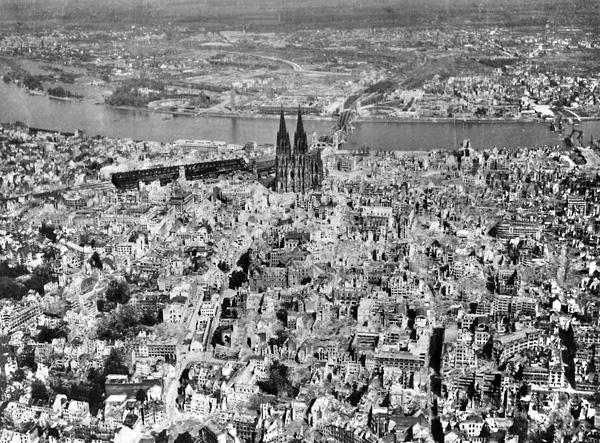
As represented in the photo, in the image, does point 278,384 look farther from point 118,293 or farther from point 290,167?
point 290,167

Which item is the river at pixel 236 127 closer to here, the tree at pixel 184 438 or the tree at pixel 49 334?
the tree at pixel 49 334

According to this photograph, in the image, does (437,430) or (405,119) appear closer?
(437,430)

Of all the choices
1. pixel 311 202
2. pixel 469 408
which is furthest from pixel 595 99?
pixel 469 408

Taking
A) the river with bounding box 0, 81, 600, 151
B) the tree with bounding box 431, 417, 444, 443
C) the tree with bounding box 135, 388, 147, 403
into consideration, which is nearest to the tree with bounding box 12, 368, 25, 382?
the tree with bounding box 135, 388, 147, 403

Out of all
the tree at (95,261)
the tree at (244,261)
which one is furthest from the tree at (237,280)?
the tree at (95,261)

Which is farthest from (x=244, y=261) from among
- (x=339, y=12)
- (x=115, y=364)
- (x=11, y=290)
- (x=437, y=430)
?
(x=339, y=12)

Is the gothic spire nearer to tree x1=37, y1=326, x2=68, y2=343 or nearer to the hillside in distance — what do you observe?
tree x1=37, y1=326, x2=68, y2=343

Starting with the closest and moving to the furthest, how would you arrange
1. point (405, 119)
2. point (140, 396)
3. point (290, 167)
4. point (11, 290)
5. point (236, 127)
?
point (140, 396) → point (11, 290) → point (290, 167) → point (236, 127) → point (405, 119)
